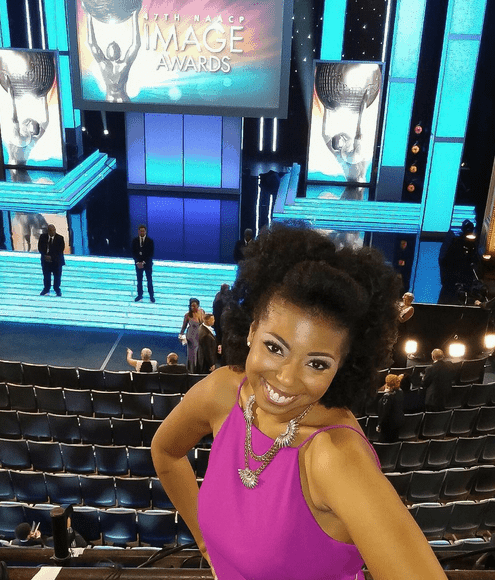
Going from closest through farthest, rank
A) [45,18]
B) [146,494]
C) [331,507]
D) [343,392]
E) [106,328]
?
[331,507] → [343,392] → [146,494] → [106,328] → [45,18]

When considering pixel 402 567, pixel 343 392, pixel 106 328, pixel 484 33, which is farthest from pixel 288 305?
pixel 484 33

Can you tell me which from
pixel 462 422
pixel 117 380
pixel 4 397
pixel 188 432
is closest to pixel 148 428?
pixel 117 380

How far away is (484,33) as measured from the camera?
14227 millimetres

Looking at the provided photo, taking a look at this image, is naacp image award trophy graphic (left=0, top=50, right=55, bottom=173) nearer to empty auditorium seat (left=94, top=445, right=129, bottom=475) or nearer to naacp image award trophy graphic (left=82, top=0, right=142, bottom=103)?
naacp image award trophy graphic (left=82, top=0, right=142, bottom=103)

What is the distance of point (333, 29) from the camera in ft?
47.7

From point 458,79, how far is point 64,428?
9.34m

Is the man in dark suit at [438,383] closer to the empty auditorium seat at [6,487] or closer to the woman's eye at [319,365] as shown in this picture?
the empty auditorium seat at [6,487]

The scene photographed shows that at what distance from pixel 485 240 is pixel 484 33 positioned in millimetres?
5541

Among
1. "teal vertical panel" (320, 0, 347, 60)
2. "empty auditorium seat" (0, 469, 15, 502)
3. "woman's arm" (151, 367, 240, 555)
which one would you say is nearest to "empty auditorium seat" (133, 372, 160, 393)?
"empty auditorium seat" (0, 469, 15, 502)

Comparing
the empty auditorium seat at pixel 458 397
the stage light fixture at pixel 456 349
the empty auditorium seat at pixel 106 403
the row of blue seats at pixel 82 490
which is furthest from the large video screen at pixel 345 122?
the row of blue seats at pixel 82 490

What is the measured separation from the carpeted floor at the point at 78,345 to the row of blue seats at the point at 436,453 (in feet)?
11.2

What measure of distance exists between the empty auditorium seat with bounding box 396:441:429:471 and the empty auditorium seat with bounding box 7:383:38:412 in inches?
134

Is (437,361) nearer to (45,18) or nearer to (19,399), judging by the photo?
(19,399)

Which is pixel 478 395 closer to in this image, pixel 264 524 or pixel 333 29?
pixel 264 524
